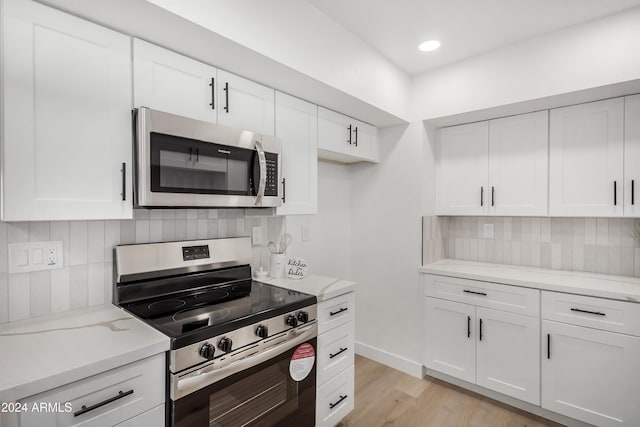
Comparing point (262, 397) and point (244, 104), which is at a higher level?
point (244, 104)

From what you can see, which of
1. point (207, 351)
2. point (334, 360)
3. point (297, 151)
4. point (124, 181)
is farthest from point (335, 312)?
point (124, 181)

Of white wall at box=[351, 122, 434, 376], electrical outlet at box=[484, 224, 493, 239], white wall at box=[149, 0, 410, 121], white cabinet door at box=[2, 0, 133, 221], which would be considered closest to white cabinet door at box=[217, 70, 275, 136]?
white wall at box=[149, 0, 410, 121]

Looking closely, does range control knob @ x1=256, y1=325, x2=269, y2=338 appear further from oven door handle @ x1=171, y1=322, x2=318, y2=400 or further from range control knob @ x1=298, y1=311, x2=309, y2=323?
range control knob @ x1=298, y1=311, x2=309, y2=323

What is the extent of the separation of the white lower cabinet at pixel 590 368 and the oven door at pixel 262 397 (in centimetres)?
159

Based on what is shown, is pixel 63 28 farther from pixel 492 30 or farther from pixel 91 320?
pixel 492 30

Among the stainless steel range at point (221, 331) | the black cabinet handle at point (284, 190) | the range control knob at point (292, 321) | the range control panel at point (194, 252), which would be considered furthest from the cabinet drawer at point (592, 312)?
the range control panel at point (194, 252)

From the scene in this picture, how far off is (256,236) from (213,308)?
2.55 ft

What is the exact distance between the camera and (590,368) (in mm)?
2010

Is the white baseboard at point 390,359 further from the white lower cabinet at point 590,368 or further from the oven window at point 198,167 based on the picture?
the oven window at point 198,167

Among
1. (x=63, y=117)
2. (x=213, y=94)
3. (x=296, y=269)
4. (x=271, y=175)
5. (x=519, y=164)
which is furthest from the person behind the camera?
(x=519, y=164)

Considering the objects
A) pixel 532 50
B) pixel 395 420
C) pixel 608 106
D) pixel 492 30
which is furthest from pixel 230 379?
pixel 608 106

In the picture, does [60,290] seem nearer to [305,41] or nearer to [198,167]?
[198,167]

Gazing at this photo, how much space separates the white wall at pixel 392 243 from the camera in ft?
9.11

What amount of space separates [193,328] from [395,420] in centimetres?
164
